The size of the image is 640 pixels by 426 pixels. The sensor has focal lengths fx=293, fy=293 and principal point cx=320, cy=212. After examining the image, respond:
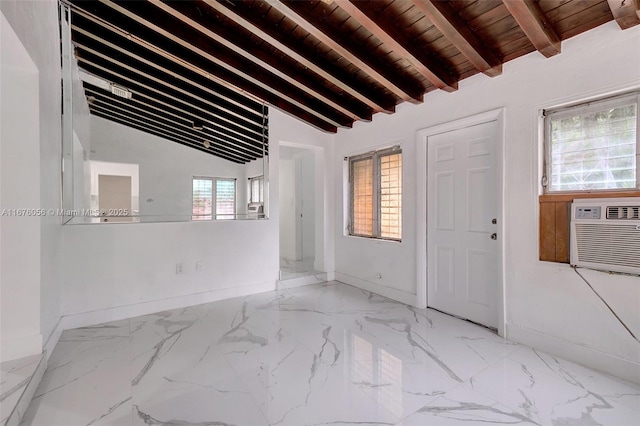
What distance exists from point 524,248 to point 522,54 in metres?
1.66

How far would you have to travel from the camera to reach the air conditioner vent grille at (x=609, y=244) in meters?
2.00

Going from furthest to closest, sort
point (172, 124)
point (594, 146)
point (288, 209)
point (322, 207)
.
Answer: point (288, 209) → point (322, 207) → point (172, 124) → point (594, 146)

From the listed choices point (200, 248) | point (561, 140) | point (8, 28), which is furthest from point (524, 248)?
point (8, 28)

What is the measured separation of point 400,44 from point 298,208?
4.29m

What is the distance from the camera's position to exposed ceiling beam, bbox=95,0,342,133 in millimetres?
2584

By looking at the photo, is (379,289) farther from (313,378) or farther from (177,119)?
(177,119)

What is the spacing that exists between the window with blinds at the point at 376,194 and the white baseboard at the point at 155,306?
1.61 meters

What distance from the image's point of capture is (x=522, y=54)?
2494mm

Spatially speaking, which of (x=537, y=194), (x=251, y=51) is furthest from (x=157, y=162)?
(x=537, y=194)

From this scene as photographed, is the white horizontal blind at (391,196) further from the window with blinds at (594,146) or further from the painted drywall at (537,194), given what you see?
the window with blinds at (594,146)

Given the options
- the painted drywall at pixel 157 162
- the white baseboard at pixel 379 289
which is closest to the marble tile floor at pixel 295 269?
the white baseboard at pixel 379 289

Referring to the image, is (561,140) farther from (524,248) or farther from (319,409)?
(319,409)

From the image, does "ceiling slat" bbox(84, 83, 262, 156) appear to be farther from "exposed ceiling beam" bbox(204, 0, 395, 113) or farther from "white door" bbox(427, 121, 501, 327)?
"white door" bbox(427, 121, 501, 327)

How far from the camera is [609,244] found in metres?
2.09
